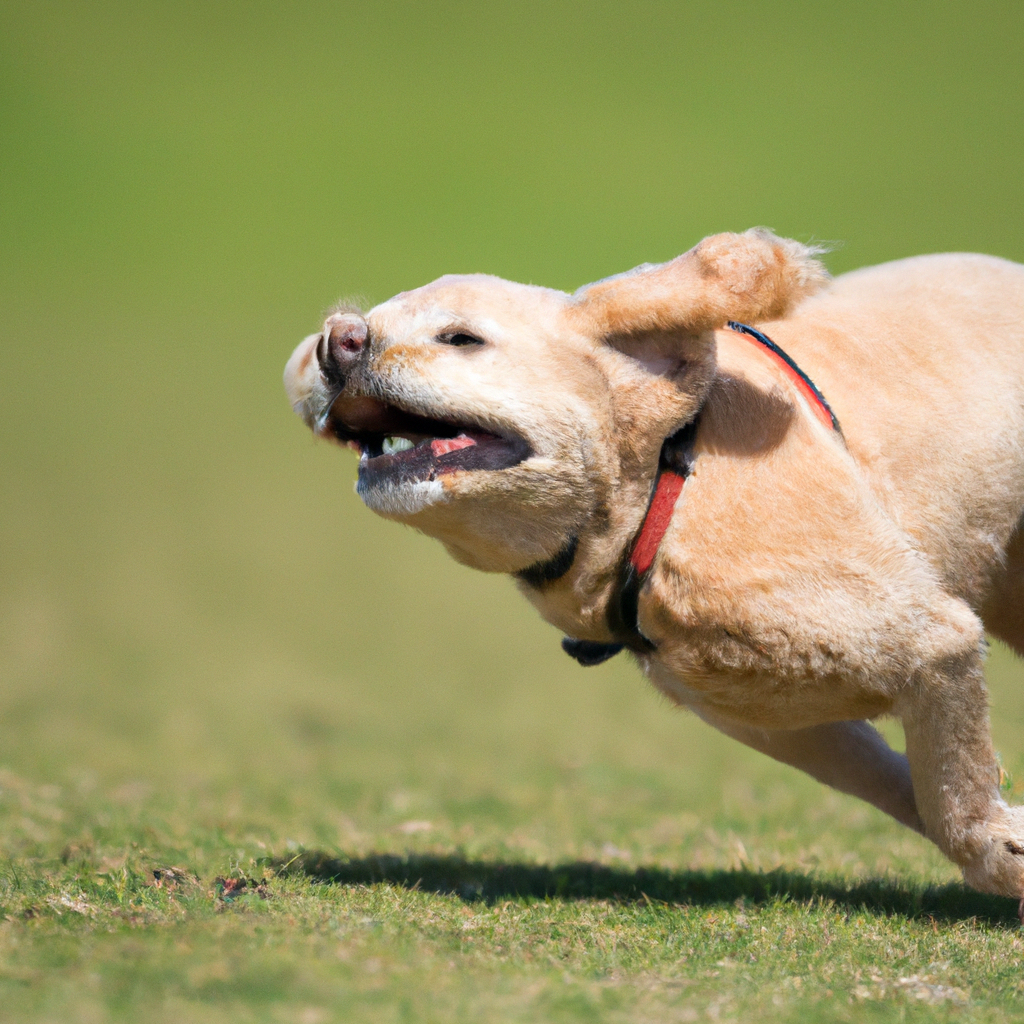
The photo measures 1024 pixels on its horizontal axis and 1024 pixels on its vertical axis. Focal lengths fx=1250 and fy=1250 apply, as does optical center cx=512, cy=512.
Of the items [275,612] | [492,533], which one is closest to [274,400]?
[275,612]

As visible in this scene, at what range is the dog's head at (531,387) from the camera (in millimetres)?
3924

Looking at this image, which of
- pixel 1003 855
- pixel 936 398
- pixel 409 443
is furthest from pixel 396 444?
pixel 1003 855

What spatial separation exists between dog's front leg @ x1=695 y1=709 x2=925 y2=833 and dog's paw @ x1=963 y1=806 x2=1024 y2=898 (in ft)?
1.62

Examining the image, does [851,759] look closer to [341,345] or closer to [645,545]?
[645,545]

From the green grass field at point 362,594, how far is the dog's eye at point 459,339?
1875 millimetres

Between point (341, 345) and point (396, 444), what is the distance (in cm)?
40

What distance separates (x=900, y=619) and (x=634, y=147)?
23.4 meters

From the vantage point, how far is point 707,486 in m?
4.10

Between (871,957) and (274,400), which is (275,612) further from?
(871,957)

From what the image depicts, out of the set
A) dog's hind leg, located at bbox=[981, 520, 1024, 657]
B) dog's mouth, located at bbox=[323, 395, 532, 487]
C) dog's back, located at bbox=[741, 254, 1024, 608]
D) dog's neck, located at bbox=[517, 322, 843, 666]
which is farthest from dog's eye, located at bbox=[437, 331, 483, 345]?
dog's hind leg, located at bbox=[981, 520, 1024, 657]

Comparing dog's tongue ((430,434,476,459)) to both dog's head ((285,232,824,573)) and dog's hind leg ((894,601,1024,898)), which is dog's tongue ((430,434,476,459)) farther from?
dog's hind leg ((894,601,1024,898))

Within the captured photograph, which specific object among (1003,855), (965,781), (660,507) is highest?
(660,507)

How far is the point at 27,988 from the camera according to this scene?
320 centimetres

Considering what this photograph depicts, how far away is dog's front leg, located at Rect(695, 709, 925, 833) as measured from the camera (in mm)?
4910
